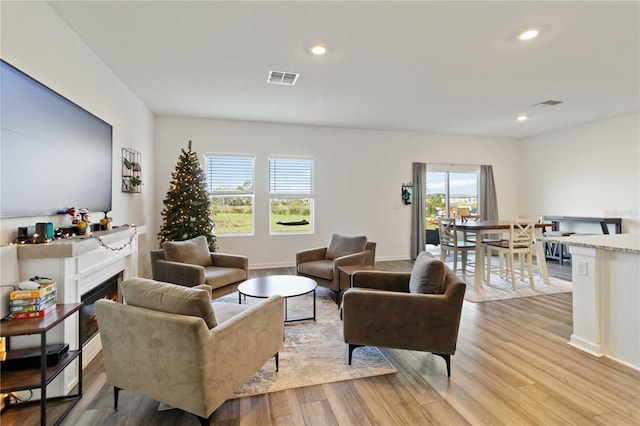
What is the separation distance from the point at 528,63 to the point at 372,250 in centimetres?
288

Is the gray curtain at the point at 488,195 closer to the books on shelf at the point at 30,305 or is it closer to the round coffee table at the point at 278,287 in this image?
the round coffee table at the point at 278,287

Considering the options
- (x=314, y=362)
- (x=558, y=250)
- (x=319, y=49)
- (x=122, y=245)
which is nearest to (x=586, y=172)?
(x=558, y=250)

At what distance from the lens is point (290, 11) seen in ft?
8.23

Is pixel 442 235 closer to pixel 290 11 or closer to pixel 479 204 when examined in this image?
pixel 479 204

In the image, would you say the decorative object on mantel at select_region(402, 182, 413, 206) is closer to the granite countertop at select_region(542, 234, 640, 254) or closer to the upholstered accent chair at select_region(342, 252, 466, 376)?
the granite countertop at select_region(542, 234, 640, 254)

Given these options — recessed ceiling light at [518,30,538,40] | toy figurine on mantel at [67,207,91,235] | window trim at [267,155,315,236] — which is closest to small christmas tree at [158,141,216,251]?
window trim at [267,155,315,236]

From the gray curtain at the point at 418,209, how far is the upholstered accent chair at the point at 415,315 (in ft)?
14.8

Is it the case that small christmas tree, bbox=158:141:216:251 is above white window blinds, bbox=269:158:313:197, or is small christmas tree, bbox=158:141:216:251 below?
below

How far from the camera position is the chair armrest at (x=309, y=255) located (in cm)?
440

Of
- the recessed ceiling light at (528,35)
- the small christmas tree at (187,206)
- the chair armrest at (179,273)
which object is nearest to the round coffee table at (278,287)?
the chair armrest at (179,273)

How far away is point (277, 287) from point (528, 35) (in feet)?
11.3

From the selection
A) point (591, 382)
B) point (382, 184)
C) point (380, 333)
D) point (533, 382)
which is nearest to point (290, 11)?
point (380, 333)

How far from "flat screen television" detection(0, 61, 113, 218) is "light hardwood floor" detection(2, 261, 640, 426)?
1399 millimetres

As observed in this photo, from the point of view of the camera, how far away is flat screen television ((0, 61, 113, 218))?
1.87 m
